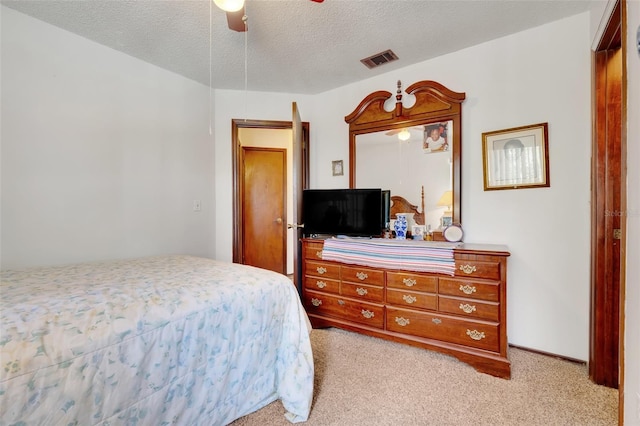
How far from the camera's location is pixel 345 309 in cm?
247

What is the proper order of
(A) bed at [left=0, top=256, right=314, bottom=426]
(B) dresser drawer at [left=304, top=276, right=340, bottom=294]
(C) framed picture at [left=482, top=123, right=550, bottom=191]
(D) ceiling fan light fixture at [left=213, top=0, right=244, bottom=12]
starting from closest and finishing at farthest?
(A) bed at [left=0, top=256, right=314, bottom=426] < (D) ceiling fan light fixture at [left=213, top=0, right=244, bottom=12] < (C) framed picture at [left=482, top=123, right=550, bottom=191] < (B) dresser drawer at [left=304, top=276, right=340, bottom=294]

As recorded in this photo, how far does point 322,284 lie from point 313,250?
322mm

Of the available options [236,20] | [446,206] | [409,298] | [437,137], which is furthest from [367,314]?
[236,20]

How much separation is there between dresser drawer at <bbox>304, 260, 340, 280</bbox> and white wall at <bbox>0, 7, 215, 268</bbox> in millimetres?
1238

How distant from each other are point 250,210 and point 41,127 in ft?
8.60

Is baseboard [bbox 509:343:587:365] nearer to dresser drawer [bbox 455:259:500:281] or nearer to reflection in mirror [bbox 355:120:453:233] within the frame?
dresser drawer [bbox 455:259:500:281]

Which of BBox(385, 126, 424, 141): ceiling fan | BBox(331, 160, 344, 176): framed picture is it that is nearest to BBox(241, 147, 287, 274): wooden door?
BBox(331, 160, 344, 176): framed picture

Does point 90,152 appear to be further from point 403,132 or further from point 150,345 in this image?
point 403,132

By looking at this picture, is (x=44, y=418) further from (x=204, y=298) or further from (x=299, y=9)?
(x=299, y=9)

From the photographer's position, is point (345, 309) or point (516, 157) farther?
point (345, 309)

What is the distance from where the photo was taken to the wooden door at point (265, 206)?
438 cm

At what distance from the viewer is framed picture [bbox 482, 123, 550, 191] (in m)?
2.10

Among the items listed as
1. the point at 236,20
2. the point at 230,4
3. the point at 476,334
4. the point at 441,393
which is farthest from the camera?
the point at 476,334

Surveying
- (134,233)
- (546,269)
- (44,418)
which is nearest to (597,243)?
(546,269)
